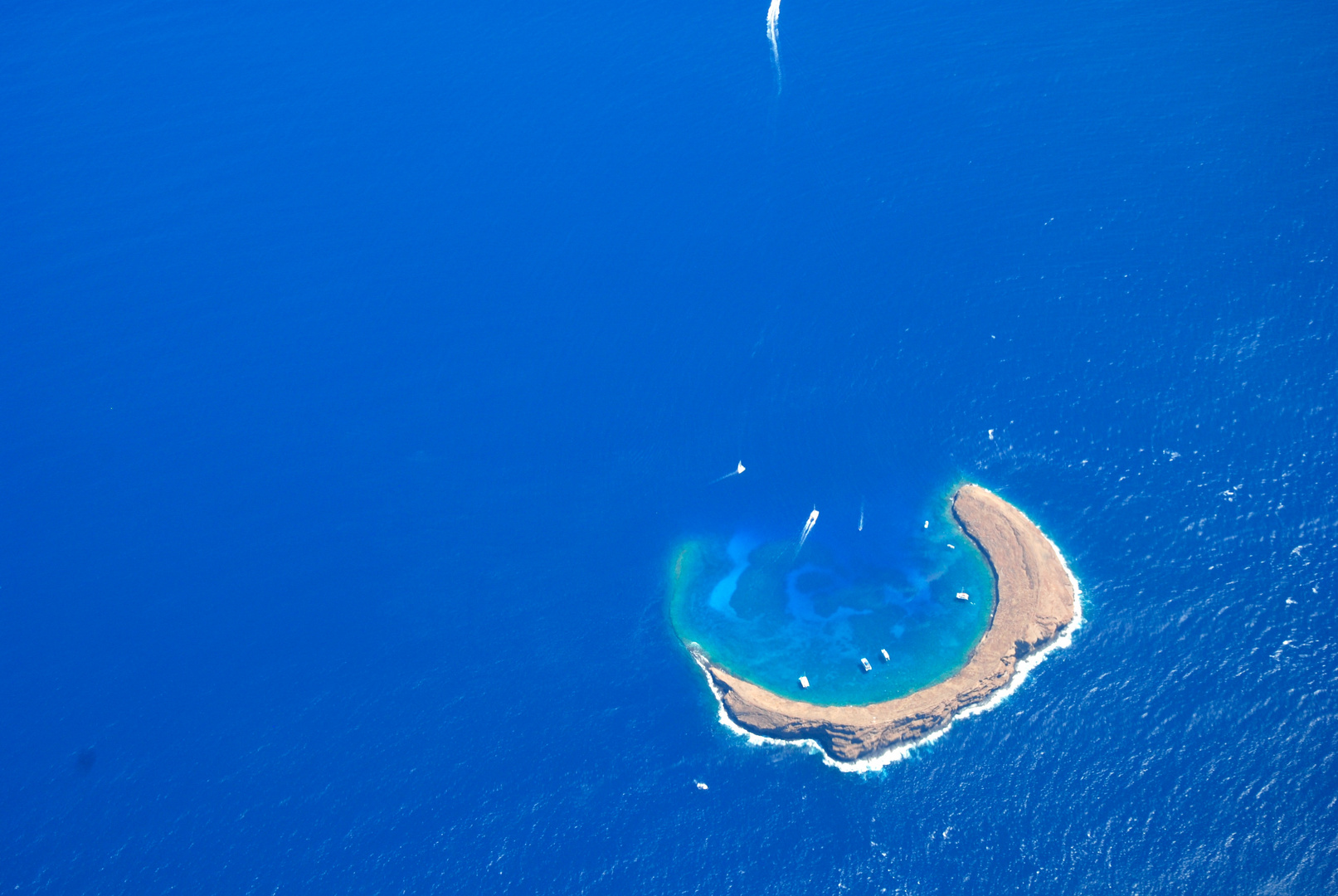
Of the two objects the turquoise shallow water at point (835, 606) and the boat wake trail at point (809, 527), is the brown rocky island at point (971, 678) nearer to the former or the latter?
the turquoise shallow water at point (835, 606)

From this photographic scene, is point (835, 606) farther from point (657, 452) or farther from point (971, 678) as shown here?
point (657, 452)

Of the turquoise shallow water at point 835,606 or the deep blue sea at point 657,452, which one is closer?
the deep blue sea at point 657,452

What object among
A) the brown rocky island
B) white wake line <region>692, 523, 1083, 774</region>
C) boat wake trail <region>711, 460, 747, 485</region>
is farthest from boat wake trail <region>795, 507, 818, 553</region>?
white wake line <region>692, 523, 1083, 774</region>

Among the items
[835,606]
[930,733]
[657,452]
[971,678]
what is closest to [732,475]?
[657,452]

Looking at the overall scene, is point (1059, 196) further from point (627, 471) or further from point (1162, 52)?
point (627, 471)

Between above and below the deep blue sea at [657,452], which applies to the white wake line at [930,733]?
below

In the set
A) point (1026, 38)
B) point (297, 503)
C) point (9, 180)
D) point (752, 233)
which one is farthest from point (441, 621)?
point (1026, 38)

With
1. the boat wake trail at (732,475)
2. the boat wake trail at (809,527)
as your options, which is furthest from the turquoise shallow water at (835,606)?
the boat wake trail at (732,475)
